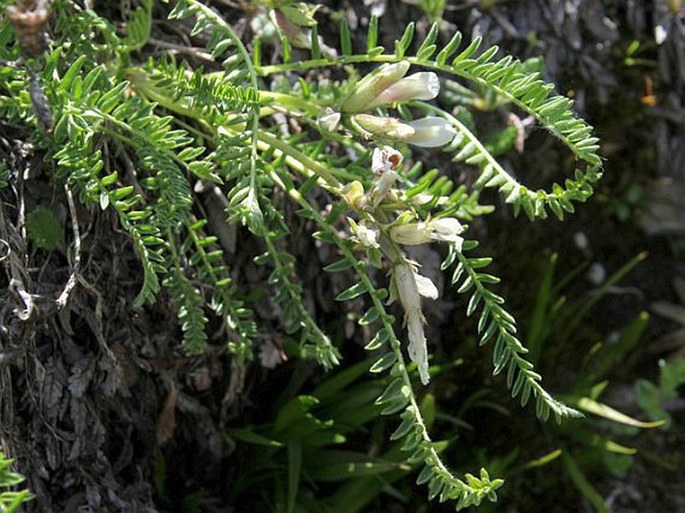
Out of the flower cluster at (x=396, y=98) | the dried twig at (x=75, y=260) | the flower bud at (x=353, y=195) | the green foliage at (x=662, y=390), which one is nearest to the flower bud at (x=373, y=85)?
the flower cluster at (x=396, y=98)

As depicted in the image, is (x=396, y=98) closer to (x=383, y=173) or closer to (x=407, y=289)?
(x=383, y=173)

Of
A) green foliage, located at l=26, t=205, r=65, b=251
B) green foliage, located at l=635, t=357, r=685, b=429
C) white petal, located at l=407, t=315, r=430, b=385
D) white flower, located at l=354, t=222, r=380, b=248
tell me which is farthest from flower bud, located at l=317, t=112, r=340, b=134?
green foliage, located at l=635, t=357, r=685, b=429

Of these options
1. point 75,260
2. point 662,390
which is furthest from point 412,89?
point 662,390

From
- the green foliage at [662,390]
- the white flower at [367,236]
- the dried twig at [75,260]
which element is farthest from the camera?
the green foliage at [662,390]

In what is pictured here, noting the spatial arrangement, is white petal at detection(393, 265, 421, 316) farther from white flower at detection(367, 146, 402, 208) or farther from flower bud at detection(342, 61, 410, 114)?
flower bud at detection(342, 61, 410, 114)

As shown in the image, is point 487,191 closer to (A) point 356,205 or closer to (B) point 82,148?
(A) point 356,205

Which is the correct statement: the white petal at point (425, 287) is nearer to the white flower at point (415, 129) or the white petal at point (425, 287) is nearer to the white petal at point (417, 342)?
the white petal at point (417, 342)

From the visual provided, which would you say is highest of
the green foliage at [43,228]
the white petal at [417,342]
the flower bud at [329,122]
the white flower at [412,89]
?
the white flower at [412,89]
